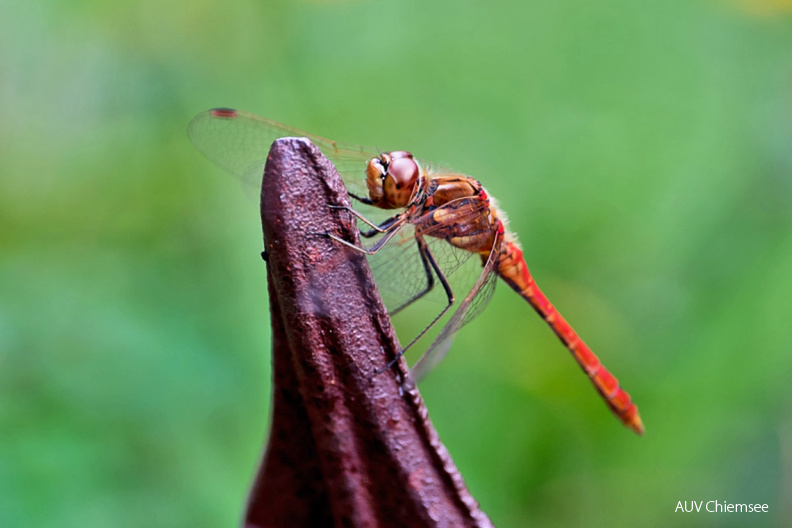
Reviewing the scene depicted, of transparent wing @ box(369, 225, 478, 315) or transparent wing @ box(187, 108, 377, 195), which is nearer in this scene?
transparent wing @ box(369, 225, 478, 315)

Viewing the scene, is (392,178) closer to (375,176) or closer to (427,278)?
(375,176)

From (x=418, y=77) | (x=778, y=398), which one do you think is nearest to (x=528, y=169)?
(x=418, y=77)

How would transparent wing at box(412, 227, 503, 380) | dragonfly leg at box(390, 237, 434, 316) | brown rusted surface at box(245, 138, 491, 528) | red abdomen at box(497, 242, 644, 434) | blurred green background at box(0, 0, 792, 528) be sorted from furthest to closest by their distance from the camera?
red abdomen at box(497, 242, 644, 434), dragonfly leg at box(390, 237, 434, 316), blurred green background at box(0, 0, 792, 528), transparent wing at box(412, 227, 503, 380), brown rusted surface at box(245, 138, 491, 528)

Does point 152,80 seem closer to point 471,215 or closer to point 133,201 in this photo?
point 133,201

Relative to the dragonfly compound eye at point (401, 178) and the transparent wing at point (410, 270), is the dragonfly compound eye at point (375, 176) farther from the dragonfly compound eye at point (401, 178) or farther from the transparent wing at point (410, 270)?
the transparent wing at point (410, 270)

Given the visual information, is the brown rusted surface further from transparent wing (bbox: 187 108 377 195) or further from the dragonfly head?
transparent wing (bbox: 187 108 377 195)

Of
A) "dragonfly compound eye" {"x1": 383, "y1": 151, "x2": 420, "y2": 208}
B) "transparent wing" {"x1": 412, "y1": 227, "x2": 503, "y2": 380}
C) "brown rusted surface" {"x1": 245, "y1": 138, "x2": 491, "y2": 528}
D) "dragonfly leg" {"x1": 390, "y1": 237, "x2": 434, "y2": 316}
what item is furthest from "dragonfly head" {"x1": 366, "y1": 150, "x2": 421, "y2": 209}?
"brown rusted surface" {"x1": 245, "y1": 138, "x2": 491, "y2": 528}

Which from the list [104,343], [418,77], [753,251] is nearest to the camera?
[104,343]
